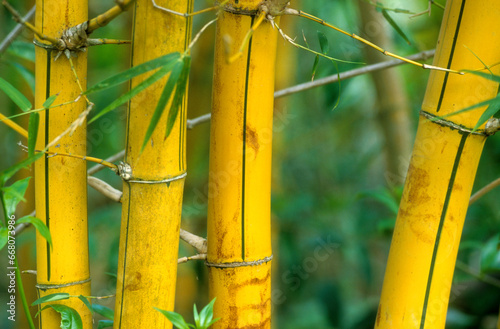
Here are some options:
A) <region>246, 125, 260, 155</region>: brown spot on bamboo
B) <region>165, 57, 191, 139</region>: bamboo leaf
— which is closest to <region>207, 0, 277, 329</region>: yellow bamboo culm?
<region>246, 125, 260, 155</region>: brown spot on bamboo

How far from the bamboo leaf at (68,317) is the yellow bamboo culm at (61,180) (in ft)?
0.11

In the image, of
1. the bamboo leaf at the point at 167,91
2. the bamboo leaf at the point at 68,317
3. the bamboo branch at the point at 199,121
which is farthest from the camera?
the bamboo branch at the point at 199,121

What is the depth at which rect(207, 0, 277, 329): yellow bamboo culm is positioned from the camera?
1.70ft

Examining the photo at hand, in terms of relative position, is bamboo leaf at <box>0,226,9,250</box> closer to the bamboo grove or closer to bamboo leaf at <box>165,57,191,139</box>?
the bamboo grove

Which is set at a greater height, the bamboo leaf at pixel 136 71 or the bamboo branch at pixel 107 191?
the bamboo leaf at pixel 136 71

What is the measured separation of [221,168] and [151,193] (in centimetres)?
8

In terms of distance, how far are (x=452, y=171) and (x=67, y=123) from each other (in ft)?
1.19

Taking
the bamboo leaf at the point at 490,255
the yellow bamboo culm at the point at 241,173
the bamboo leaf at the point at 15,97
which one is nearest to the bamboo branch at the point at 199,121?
the yellow bamboo culm at the point at 241,173

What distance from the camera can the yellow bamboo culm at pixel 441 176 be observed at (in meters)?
0.51

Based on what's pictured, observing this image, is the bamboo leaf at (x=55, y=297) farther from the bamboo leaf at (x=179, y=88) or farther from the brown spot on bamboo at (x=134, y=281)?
the bamboo leaf at (x=179, y=88)

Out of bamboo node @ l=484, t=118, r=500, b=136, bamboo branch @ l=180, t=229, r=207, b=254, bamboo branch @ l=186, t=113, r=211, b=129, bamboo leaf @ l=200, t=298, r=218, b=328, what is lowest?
bamboo leaf @ l=200, t=298, r=218, b=328

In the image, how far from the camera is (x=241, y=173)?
54 centimetres

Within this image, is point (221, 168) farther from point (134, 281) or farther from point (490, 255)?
point (490, 255)

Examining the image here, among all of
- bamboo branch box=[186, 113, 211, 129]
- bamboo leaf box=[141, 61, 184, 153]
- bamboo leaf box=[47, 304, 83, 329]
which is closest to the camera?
bamboo leaf box=[141, 61, 184, 153]
